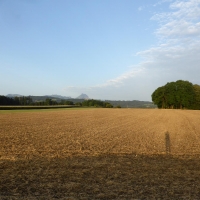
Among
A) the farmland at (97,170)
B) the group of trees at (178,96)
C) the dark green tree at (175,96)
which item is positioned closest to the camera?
the farmland at (97,170)

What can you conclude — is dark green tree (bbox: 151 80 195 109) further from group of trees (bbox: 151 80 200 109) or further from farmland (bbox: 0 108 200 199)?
farmland (bbox: 0 108 200 199)

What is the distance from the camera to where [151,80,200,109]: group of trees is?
11494 cm

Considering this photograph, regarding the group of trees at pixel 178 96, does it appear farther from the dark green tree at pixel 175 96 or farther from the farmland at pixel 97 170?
the farmland at pixel 97 170

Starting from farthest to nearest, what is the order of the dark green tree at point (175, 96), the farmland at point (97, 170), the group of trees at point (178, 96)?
the group of trees at point (178, 96) < the dark green tree at point (175, 96) < the farmland at point (97, 170)

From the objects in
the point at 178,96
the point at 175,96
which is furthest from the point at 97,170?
the point at 175,96

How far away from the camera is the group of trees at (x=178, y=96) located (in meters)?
115

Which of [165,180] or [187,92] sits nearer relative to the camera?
[165,180]

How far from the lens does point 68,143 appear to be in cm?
1894

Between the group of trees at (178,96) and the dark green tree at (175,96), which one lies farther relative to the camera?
the group of trees at (178,96)

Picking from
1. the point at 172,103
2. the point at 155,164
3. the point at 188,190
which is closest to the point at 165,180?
the point at 188,190

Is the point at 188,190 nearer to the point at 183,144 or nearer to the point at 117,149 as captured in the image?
the point at 117,149

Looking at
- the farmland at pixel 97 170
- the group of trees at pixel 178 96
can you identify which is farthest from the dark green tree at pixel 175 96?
the farmland at pixel 97 170

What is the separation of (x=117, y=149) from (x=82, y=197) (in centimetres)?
918

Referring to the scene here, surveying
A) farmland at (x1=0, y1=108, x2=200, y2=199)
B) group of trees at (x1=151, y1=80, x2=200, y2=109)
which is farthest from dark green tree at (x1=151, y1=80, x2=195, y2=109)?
farmland at (x1=0, y1=108, x2=200, y2=199)
